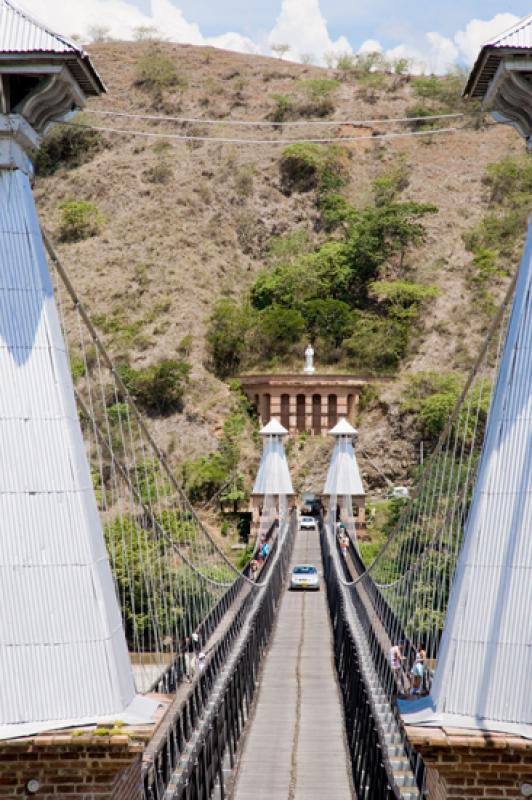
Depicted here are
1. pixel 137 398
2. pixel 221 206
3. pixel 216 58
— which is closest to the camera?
pixel 137 398

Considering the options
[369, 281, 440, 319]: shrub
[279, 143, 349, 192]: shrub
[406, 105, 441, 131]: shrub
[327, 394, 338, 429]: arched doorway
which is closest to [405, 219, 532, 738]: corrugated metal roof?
[327, 394, 338, 429]: arched doorway

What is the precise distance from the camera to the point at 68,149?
7344 centimetres

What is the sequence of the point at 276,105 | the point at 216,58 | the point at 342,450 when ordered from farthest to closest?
the point at 216,58 < the point at 276,105 < the point at 342,450

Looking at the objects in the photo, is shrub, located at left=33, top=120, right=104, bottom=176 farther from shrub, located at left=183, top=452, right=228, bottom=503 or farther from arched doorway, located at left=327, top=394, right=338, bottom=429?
shrub, located at left=183, top=452, right=228, bottom=503

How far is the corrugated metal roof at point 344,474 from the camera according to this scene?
28.9 metres

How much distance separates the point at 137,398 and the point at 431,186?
84.1 feet

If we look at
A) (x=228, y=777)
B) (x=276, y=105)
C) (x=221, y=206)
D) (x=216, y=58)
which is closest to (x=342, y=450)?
(x=228, y=777)

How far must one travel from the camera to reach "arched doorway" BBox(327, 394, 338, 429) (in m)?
46.9

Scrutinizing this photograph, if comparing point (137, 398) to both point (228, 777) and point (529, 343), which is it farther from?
point (529, 343)

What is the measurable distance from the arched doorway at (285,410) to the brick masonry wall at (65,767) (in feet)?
134

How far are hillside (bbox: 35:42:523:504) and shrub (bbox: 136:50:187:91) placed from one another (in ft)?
0.50

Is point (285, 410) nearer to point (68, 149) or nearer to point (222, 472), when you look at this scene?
point (222, 472)

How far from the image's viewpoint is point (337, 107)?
79875 millimetres

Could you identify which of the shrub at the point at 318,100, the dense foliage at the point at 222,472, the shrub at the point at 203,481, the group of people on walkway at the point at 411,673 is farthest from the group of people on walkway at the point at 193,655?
the shrub at the point at 318,100
